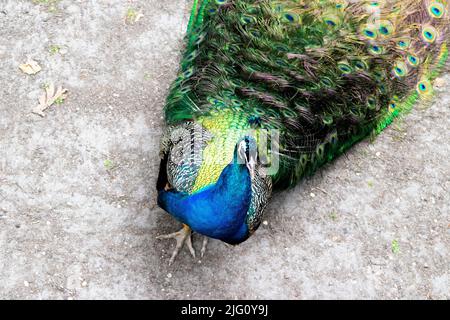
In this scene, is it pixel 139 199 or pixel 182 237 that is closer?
pixel 182 237

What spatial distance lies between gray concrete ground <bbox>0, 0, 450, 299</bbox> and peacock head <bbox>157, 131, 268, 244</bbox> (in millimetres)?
515

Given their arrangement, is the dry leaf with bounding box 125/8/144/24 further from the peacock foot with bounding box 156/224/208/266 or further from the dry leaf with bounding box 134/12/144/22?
the peacock foot with bounding box 156/224/208/266

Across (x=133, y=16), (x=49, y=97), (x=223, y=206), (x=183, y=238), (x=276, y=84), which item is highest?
(x=276, y=84)

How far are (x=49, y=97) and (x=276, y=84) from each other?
161 centimetres

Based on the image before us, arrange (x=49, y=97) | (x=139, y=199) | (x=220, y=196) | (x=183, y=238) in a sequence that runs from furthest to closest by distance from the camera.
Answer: (x=49, y=97), (x=139, y=199), (x=183, y=238), (x=220, y=196)

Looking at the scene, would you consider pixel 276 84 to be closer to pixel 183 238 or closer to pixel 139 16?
pixel 183 238

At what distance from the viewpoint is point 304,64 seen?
2674mm

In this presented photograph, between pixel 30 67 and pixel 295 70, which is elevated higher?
pixel 295 70

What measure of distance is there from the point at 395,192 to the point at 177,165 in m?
1.52

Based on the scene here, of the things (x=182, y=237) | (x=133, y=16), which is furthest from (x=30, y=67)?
(x=182, y=237)

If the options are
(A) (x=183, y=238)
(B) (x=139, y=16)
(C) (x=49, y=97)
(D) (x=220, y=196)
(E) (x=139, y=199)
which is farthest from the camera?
(B) (x=139, y=16)

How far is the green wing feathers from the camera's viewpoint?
2689 mm

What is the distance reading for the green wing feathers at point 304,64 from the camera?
8.82 ft

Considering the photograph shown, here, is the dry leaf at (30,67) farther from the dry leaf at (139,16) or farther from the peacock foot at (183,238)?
the peacock foot at (183,238)
